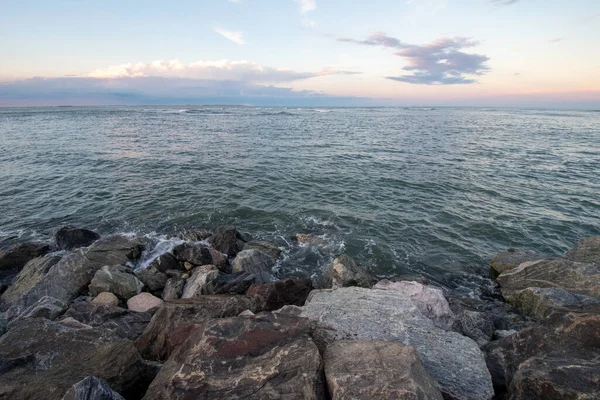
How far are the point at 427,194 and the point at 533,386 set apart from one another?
1957cm

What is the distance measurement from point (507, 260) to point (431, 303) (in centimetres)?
691

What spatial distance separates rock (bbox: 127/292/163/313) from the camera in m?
11.0

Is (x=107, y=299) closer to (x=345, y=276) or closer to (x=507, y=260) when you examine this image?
(x=345, y=276)

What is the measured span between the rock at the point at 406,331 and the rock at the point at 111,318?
15.3 feet

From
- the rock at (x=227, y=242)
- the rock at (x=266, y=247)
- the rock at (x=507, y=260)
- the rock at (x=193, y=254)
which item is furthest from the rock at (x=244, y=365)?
the rock at (x=507, y=260)

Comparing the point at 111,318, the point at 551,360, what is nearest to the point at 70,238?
the point at 111,318

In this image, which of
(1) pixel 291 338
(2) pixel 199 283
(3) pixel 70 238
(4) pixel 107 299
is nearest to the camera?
(1) pixel 291 338

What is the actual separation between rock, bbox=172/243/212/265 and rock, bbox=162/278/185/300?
1718 mm

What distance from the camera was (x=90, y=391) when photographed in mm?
4277

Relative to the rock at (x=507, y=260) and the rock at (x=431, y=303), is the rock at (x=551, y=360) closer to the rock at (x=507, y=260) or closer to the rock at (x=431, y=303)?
the rock at (x=431, y=303)

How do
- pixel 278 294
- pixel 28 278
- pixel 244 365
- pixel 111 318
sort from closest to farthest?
pixel 244 365 < pixel 111 318 < pixel 278 294 < pixel 28 278

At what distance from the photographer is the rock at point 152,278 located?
12.7 meters

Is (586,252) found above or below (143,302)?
above

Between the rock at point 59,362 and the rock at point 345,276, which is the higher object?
the rock at point 59,362
